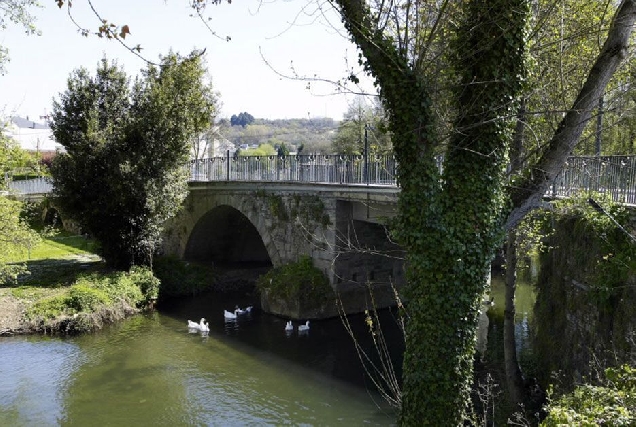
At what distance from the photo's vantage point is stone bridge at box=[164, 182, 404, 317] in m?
17.0

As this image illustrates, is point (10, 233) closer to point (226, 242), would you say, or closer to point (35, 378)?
point (35, 378)

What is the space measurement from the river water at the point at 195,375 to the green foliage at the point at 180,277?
3.11m

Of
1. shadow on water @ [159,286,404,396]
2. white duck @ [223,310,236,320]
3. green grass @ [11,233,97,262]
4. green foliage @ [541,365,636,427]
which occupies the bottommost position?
shadow on water @ [159,286,404,396]

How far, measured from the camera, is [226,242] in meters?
26.6

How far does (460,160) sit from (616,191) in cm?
468

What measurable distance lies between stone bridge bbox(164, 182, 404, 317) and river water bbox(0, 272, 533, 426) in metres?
1.31

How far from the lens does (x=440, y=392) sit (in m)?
6.75

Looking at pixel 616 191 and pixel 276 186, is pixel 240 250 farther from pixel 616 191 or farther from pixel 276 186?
pixel 616 191

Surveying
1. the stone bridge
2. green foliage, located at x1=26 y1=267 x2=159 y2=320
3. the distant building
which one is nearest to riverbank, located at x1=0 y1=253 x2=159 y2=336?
green foliage, located at x1=26 y1=267 x2=159 y2=320

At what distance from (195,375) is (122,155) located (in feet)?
28.4

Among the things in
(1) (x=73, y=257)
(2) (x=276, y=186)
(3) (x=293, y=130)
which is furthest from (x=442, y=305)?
(3) (x=293, y=130)

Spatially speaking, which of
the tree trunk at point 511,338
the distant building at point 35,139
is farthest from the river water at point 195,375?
the distant building at point 35,139

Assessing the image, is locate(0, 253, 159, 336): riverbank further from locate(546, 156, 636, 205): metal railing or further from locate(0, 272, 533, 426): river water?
locate(546, 156, 636, 205): metal railing

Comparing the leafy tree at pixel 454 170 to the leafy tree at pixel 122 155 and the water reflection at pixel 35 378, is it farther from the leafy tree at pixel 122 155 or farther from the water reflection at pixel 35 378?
the leafy tree at pixel 122 155
